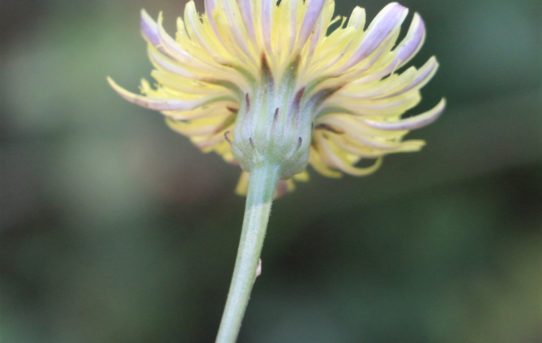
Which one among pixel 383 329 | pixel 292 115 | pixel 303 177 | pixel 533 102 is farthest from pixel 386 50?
pixel 533 102

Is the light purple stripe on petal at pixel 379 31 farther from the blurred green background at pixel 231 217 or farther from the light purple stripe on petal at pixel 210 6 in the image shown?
the blurred green background at pixel 231 217

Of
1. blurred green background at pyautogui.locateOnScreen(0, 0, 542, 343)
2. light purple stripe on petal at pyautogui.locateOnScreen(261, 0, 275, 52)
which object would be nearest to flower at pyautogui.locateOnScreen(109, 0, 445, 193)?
light purple stripe on petal at pyautogui.locateOnScreen(261, 0, 275, 52)

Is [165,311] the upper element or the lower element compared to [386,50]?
lower

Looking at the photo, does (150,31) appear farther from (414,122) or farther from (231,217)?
(231,217)

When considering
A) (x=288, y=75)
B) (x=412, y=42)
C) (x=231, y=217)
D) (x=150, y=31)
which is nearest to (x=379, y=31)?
(x=412, y=42)

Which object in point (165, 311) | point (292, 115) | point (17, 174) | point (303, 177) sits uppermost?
point (292, 115)

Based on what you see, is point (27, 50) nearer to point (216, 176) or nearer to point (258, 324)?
point (216, 176)

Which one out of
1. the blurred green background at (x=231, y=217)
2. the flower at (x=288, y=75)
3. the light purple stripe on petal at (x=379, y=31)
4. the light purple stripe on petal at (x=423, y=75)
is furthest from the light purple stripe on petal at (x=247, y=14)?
the blurred green background at (x=231, y=217)
